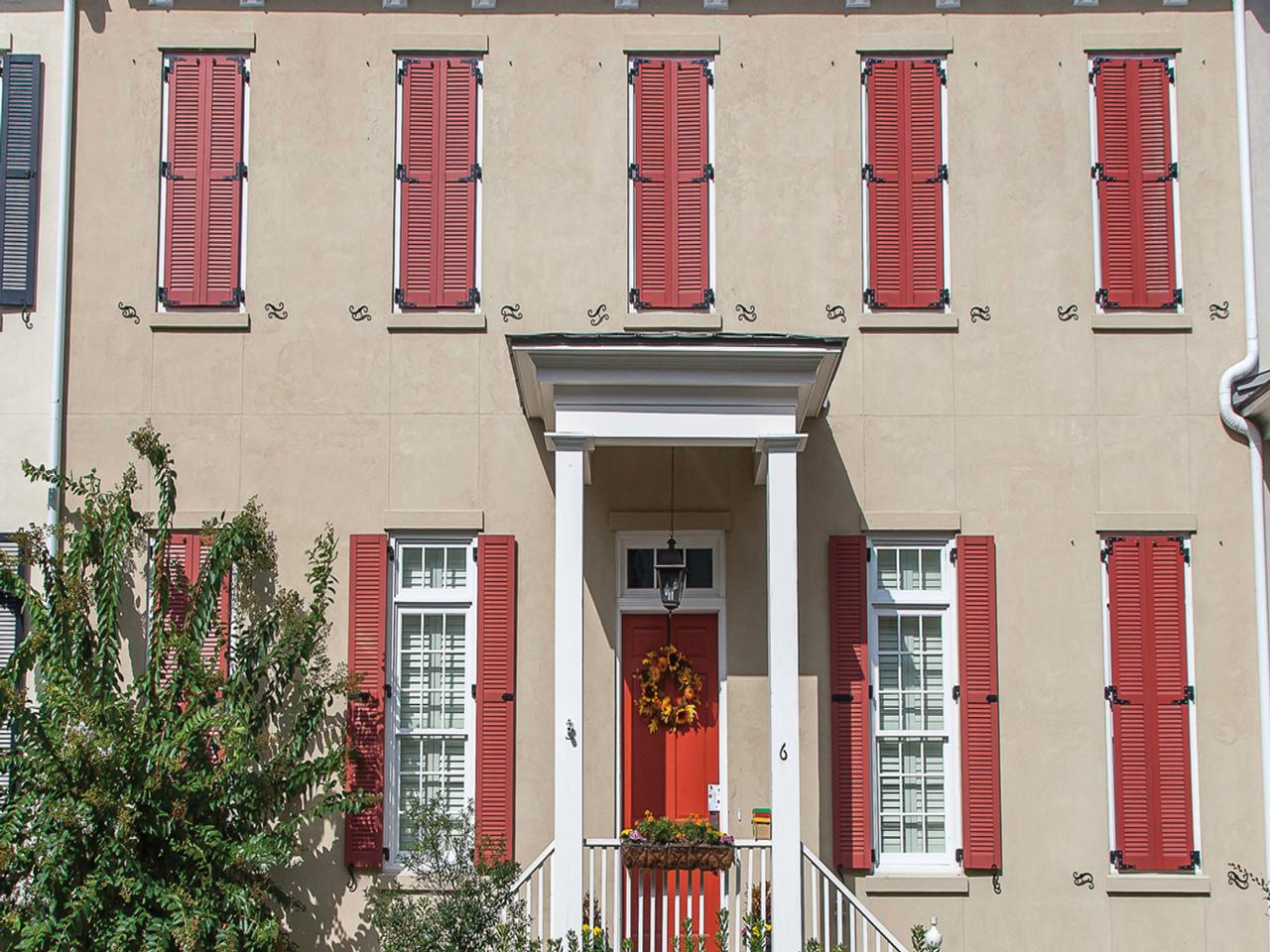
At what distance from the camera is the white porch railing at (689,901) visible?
27.1 ft

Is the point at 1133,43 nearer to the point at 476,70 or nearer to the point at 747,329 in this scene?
the point at 747,329

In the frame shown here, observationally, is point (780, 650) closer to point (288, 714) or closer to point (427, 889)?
point (427, 889)

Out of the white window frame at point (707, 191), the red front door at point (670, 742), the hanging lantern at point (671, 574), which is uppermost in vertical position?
the white window frame at point (707, 191)

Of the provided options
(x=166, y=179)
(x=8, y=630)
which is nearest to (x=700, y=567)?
(x=166, y=179)

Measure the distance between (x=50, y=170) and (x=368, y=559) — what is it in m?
3.46

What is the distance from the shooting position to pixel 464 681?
920 centimetres

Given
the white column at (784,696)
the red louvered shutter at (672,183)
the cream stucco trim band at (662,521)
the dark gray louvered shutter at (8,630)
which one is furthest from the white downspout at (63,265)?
the white column at (784,696)

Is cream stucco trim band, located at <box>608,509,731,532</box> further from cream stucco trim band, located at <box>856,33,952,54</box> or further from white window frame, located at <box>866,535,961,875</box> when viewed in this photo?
cream stucco trim band, located at <box>856,33,952,54</box>

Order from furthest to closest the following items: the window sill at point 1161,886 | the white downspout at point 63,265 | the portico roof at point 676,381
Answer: the white downspout at point 63,265 → the window sill at point 1161,886 → the portico roof at point 676,381

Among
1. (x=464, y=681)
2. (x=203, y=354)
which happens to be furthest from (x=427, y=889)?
(x=203, y=354)

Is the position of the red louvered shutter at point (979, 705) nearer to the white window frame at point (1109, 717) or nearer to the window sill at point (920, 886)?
the window sill at point (920, 886)

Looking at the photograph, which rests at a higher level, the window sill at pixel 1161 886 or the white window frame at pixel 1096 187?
the white window frame at pixel 1096 187

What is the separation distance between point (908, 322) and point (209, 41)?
16.8 feet

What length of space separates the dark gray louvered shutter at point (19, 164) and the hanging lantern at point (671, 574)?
4592 millimetres
